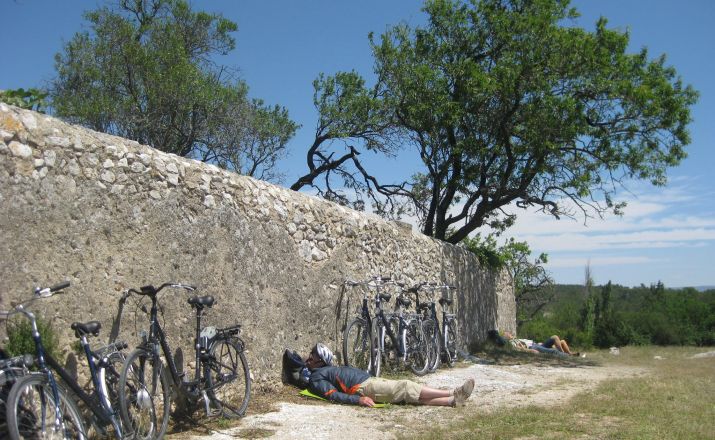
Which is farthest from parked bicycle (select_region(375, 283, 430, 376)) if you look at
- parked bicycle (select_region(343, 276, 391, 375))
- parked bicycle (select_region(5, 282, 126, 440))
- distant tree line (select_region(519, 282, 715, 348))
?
distant tree line (select_region(519, 282, 715, 348))

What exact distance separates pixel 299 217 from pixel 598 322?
17.9 meters

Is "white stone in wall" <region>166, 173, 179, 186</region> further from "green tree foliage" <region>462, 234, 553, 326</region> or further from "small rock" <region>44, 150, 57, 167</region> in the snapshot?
"green tree foliage" <region>462, 234, 553, 326</region>

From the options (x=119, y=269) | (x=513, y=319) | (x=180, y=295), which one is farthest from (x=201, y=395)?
(x=513, y=319)

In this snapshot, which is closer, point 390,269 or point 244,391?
point 244,391

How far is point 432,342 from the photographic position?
10305 millimetres

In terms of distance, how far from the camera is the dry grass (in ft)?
18.9

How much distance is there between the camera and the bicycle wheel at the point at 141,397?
14.6ft

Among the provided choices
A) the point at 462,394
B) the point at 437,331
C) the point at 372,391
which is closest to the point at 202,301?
the point at 372,391

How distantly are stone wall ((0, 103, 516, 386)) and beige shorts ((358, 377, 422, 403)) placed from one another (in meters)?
1.06

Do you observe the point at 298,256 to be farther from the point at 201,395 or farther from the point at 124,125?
the point at 124,125

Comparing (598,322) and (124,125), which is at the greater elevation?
(124,125)

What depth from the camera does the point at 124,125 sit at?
14.6 m

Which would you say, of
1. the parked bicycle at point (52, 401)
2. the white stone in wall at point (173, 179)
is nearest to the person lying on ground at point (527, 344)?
the white stone in wall at point (173, 179)

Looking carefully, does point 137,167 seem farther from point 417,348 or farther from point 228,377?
point 417,348
